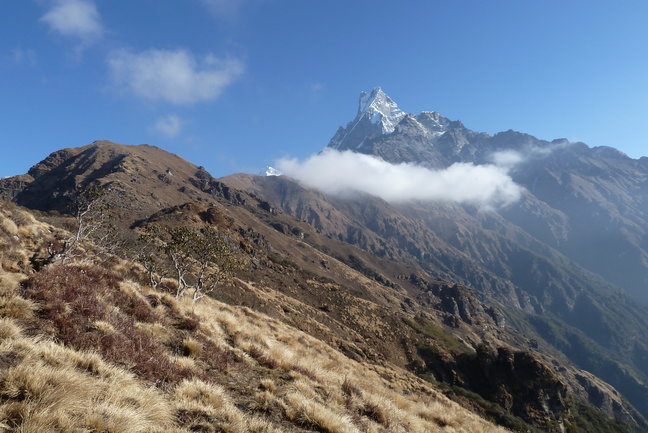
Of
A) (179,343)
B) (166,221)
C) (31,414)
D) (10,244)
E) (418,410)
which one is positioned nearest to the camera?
(31,414)

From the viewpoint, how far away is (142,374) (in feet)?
27.8

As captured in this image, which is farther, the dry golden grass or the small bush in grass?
the small bush in grass

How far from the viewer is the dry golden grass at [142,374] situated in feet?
18.9

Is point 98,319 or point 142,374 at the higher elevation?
point 98,319

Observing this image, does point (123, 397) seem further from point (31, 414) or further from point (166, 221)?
point (166, 221)

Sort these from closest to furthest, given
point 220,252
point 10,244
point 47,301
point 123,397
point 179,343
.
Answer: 1. point 123,397
2. point 47,301
3. point 179,343
4. point 10,244
5. point 220,252

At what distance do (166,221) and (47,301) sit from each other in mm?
111535

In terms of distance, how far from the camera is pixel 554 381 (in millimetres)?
82812

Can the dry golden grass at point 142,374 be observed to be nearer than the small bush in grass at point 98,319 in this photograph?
Yes

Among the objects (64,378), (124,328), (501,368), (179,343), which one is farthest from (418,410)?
(501,368)

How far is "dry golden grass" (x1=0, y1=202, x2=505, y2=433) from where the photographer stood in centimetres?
575

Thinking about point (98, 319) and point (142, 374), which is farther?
point (98, 319)

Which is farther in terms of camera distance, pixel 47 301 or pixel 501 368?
pixel 501 368

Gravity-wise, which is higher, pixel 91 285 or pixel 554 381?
pixel 554 381
